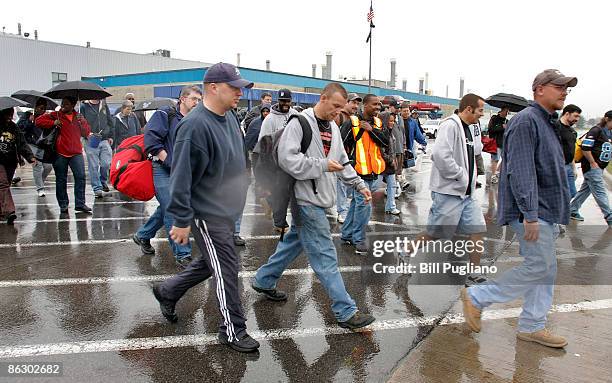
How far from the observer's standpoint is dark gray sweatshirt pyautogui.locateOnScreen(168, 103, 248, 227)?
10.5 ft

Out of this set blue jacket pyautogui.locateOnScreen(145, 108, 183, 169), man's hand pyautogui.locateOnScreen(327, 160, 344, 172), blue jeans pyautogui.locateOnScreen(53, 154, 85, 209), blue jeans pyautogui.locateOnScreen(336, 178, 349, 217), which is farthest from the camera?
blue jeans pyautogui.locateOnScreen(53, 154, 85, 209)

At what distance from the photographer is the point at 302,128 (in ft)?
12.5

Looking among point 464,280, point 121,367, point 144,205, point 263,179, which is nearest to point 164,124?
point 263,179

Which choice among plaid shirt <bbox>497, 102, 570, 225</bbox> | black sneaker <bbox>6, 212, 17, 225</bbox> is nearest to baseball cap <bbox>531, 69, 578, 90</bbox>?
plaid shirt <bbox>497, 102, 570, 225</bbox>

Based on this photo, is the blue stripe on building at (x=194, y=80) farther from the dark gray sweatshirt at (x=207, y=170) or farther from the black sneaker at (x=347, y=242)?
the dark gray sweatshirt at (x=207, y=170)

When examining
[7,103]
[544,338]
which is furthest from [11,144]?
[544,338]

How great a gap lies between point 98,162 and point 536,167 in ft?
29.6

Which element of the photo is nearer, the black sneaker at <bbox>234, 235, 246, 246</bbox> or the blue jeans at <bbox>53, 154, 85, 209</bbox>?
the black sneaker at <bbox>234, 235, 246, 246</bbox>

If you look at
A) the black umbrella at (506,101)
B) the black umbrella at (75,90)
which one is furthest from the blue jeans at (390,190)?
the black umbrella at (75,90)

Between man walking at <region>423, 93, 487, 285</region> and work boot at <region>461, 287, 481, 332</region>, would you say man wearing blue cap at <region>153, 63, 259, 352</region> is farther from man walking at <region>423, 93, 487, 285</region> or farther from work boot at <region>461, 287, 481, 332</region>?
man walking at <region>423, 93, 487, 285</region>

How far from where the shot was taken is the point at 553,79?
3.41 metres

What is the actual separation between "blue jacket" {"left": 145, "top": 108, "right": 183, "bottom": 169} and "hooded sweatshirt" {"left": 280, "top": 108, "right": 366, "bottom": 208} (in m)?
1.70

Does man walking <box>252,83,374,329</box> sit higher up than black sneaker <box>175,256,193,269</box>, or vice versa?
man walking <box>252,83,374,329</box>

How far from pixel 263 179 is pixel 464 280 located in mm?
2414
